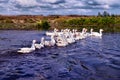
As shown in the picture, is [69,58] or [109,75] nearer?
[109,75]

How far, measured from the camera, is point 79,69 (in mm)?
17688

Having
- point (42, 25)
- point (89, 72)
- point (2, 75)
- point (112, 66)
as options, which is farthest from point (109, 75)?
point (42, 25)

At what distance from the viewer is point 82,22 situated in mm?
79562

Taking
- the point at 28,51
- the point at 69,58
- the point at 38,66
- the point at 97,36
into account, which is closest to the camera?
the point at 38,66

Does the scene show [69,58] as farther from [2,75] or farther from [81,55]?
[2,75]

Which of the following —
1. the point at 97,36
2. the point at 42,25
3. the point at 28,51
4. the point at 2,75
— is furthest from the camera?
the point at 42,25

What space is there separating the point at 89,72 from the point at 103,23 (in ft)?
196

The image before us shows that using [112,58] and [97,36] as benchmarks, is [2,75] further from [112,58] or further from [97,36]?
[97,36]

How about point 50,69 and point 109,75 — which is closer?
point 109,75

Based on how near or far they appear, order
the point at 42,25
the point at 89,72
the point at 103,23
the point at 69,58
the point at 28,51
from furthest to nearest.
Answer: the point at 103,23
the point at 42,25
the point at 28,51
the point at 69,58
the point at 89,72

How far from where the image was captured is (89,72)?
16.8 metres

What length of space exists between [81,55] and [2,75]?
9.31 m

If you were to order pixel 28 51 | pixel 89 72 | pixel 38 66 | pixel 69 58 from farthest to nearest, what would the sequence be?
pixel 28 51 < pixel 69 58 < pixel 38 66 < pixel 89 72

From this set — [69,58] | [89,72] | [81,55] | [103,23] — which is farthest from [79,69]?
[103,23]
